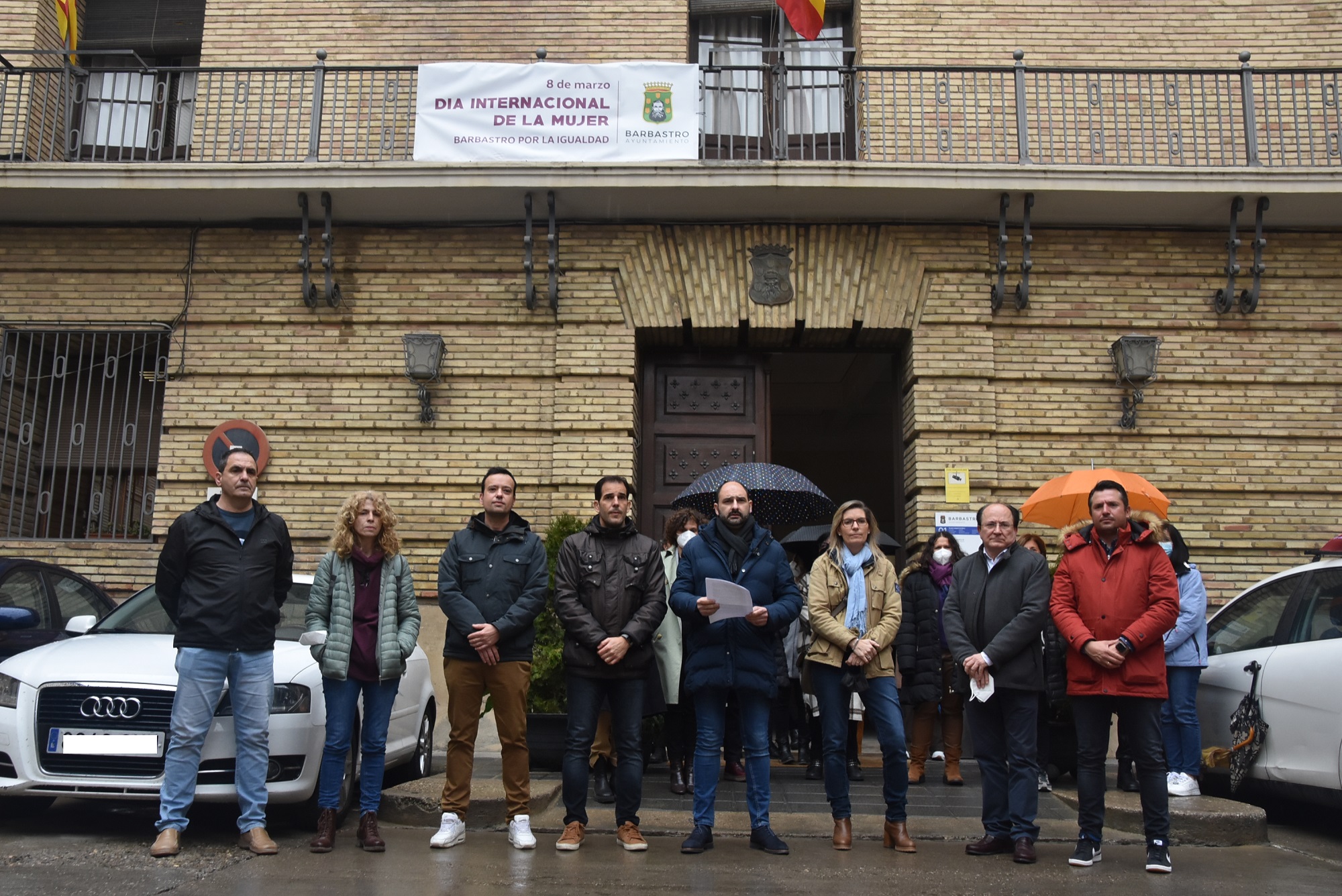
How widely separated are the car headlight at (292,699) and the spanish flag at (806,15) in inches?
294

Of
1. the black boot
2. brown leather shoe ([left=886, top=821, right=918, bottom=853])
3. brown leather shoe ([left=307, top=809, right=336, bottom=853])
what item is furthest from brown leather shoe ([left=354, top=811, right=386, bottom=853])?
brown leather shoe ([left=886, top=821, right=918, bottom=853])

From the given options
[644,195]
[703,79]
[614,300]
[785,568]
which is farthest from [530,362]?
[785,568]

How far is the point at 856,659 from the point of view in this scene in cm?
591

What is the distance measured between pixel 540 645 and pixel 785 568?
8.89ft

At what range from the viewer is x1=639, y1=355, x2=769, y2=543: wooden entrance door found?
1130 centimetres

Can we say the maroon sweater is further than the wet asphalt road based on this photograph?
Yes

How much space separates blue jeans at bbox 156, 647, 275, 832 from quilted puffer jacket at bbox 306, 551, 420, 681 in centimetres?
33

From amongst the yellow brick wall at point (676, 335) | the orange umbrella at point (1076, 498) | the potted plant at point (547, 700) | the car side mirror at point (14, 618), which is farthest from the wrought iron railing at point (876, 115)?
the car side mirror at point (14, 618)

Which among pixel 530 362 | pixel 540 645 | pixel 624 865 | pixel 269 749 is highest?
pixel 530 362

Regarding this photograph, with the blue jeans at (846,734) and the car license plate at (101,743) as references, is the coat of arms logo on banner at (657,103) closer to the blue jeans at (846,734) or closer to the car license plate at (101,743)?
the blue jeans at (846,734)

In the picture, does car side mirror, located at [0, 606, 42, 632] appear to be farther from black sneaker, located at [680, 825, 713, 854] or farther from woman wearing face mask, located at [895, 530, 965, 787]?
woman wearing face mask, located at [895, 530, 965, 787]

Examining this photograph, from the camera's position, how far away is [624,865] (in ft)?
18.3

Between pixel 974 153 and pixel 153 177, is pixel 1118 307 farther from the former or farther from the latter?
pixel 153 177

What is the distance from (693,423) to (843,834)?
5.89m
